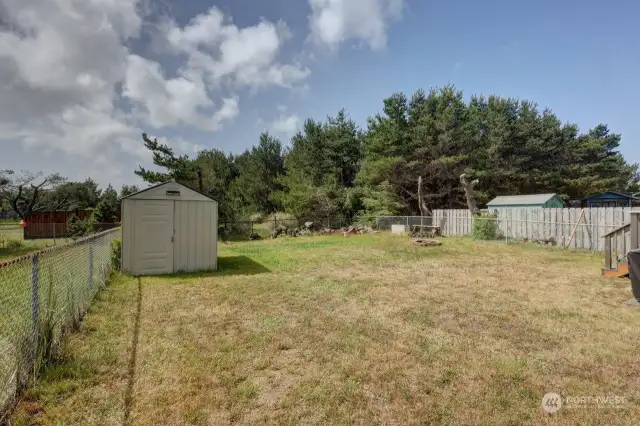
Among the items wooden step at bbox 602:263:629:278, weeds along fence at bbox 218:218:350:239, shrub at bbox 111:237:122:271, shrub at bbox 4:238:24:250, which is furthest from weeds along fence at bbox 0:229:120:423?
shrub at bbox 4:238:24:250

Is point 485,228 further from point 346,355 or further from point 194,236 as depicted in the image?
point 346,355

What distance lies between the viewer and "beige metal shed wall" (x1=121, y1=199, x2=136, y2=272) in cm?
776

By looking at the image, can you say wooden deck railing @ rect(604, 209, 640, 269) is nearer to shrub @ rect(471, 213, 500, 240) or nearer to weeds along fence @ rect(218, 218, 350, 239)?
shrub @ rect(471, 213, 500, 240)

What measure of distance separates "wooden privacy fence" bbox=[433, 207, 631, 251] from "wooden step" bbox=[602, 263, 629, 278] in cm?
297

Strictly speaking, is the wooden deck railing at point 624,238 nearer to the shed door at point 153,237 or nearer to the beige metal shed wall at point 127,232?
the shed door at point 153,237

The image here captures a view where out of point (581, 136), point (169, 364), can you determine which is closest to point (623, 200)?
point (581, 136)

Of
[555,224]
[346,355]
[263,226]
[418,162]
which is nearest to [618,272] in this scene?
[555,224]

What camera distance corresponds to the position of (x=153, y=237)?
26.5ft

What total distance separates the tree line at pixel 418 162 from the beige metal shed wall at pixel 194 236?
11233mm

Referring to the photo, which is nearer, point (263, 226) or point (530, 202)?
point (530, 202)

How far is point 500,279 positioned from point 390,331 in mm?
4330

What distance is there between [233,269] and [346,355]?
6.02 meters

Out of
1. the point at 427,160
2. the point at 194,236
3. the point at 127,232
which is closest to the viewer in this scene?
the point at 127,232

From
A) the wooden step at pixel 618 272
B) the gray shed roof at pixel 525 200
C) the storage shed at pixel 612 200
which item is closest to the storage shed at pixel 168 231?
the wooden step at pixel 618 272
